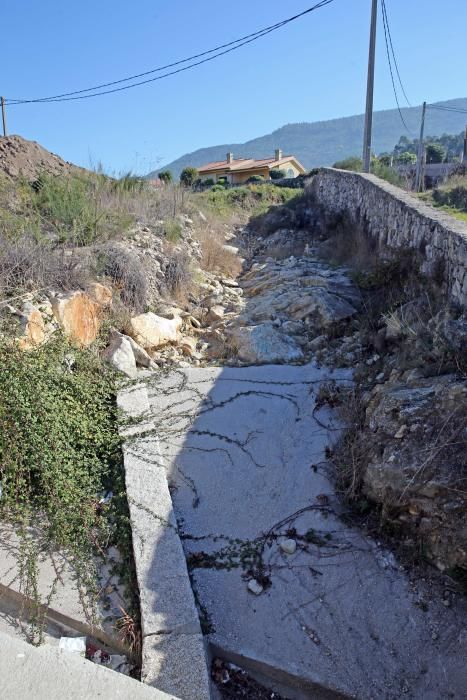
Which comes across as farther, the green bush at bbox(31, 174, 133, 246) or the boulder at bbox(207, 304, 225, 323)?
the boulder at bbox(207, 304, 225, 323)

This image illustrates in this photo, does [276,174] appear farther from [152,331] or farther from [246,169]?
[152,331]

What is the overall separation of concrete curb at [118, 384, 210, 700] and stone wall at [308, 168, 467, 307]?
3000 millimetres

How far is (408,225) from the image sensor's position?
6.51 meters

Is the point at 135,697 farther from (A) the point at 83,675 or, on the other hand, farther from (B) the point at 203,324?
(B) the point at 203,324

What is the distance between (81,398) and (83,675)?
298 centimetres

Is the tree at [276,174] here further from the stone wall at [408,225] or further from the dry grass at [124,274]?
the dry grass at [124,274]

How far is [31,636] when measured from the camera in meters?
2.66

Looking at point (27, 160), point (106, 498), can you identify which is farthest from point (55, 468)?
point (27, 160)

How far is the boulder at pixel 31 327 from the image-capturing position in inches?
181

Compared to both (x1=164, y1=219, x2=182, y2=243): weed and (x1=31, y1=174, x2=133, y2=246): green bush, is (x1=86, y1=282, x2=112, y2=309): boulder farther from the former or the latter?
(x1=164, y1=219, x2=182, y2=243): weed

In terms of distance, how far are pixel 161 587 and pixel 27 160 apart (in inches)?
419

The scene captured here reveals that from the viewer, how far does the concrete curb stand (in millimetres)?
2402

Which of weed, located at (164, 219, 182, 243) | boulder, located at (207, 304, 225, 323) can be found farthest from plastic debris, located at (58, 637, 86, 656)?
weed, located at (164, 219, 182, 243)

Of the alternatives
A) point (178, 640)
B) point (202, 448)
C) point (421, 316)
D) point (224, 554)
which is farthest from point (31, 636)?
point (421, 316)
